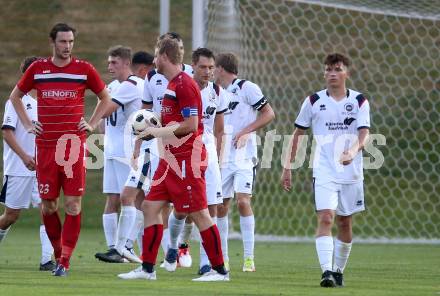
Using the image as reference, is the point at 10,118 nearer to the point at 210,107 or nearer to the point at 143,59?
the point at 210,107

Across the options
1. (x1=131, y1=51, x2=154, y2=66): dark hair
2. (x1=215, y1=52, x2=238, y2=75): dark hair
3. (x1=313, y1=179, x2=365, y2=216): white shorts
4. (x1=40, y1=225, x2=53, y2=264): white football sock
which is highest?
(x1=131, y1=51, x2=154, y2=66): dark hair

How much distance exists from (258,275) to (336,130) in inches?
67.9

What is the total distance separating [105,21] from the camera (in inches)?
821

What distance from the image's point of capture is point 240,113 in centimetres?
1178

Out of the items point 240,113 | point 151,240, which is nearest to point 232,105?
point 240,113

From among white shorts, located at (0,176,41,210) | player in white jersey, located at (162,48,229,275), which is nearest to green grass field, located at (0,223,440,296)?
player in white jersey, located at (162,48,229,275)

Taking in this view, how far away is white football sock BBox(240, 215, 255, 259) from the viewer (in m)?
11.2

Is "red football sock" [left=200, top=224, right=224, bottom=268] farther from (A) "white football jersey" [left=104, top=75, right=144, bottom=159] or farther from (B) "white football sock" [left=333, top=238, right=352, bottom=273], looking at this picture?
(A) "white football jersey" [left=104, top=75, right=144, bottom=159]

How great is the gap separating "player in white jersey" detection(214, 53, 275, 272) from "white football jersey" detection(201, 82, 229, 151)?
0.99 metres

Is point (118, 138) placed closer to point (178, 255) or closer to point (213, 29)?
point (178, 255)

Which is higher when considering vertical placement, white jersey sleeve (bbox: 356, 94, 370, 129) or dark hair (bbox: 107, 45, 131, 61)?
dark hair (bbox: 107, 45, 131, 61)

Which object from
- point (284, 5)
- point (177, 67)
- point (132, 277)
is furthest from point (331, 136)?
point (284, 5)

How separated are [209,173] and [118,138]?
257 centimetres

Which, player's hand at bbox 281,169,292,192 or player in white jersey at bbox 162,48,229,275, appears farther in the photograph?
player in white jersey at bbox 162,48,229,275
